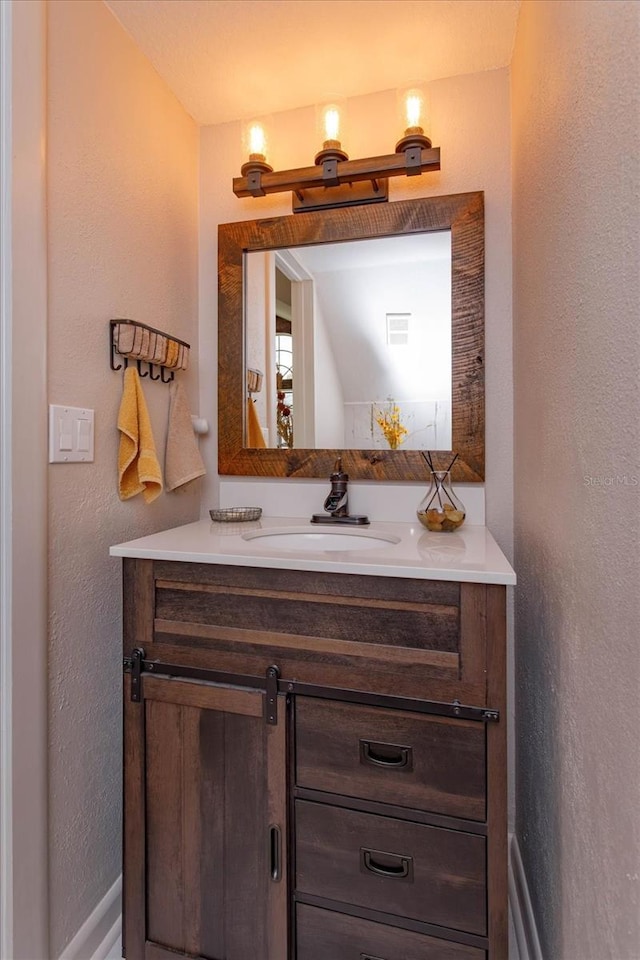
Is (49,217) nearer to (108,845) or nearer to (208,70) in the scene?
(208,70)

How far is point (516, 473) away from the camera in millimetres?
1426

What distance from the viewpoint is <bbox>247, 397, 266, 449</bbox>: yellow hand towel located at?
1.68m

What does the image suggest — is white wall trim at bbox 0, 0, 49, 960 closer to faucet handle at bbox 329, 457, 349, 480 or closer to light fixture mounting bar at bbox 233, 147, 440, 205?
light fixture mounting bar at bbox 233, 147, 440, 205

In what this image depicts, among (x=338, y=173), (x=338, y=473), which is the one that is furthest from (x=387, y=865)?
(x=338, y=173)

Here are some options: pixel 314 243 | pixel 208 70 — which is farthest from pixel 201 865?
pixel 208 70

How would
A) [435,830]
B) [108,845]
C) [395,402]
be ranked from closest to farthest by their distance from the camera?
[435,830] < [108,845] < [395,402]

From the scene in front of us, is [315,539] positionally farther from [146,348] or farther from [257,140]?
[257,140]

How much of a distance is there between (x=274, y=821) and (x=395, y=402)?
3.61 feet

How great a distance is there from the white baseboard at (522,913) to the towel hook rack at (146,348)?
5.29 ft

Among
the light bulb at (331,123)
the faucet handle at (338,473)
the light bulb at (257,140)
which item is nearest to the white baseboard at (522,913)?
the faucet handle at (338,473)

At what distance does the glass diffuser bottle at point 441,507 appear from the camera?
1.36 meters

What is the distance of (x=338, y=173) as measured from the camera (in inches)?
58.2

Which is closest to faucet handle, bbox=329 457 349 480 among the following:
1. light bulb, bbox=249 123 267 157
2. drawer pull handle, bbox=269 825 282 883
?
drawer pull handle, bbox=269 825 282 883

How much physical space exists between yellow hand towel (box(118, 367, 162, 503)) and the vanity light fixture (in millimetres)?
726
